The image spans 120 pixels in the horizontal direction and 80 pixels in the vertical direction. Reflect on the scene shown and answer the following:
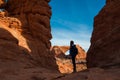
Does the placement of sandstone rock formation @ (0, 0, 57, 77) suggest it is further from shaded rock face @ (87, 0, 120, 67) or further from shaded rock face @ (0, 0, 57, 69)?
shaded rock face @ (87, 0, 120, 67)

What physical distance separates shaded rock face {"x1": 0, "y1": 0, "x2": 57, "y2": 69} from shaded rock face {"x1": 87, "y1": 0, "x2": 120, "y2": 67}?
5229 millimetres

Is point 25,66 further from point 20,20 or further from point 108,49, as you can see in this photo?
point 20,20

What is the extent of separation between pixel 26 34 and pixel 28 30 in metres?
0.69

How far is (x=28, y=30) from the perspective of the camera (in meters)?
29.1

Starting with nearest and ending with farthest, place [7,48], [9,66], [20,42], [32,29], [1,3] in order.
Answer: [9,66]
[7,48]
[20,42]
[32,29]
[1,3]

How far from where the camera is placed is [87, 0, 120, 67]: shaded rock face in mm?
19359

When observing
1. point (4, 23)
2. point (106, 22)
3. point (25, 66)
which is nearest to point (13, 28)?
point (4, 23)

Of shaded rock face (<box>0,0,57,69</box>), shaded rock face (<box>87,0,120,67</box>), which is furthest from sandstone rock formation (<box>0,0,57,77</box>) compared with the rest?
shaded rock face (<box>87,0,120,67</box>)

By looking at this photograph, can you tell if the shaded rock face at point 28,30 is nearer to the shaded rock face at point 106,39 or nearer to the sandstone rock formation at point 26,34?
the sandstone rock formation at point 26,34

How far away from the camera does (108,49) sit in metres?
20.6

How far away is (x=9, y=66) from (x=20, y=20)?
1117cm

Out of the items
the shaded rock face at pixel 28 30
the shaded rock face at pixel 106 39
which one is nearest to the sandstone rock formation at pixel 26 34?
the shaded rock face at pixel 28 30

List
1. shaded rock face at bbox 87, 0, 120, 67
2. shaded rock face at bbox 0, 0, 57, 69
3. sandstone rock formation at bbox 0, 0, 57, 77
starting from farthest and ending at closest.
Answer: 1. shaded rock face at bbox 0, 0, 57, 69
2. sandstone rock formation at bbox 0, 0, 57, 77
3. shaded rock face at bbox 87, 0, 120, 67

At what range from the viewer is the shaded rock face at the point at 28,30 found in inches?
961
